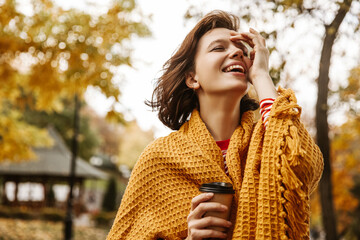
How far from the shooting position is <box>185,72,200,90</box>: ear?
6.66 feet

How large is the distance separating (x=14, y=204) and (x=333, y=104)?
23.0 meters

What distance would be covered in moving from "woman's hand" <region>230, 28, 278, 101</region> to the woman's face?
4 centimetres

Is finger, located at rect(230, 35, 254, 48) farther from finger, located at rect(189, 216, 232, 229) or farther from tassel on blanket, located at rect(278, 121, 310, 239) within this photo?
finger, located at rect(189, 216, 232, 229)

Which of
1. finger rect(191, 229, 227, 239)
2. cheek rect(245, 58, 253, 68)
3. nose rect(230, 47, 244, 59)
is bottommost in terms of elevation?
finger rect(191, 229, 227, 239)

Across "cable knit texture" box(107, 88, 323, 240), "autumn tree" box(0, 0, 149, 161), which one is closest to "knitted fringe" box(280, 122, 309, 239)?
"cable knit texture" box(107, 88, 323, 240)

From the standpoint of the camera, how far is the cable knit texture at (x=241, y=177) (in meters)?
1.52

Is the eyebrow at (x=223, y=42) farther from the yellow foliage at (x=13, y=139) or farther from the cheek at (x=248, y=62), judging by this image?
the yellow foliage at (x=13, y=139)

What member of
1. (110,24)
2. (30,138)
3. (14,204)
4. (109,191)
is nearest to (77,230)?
(109,191)

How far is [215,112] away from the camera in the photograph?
1953 millimetres

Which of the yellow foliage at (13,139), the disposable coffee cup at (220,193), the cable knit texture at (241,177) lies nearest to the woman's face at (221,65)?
the cable knit texture at (241,177)

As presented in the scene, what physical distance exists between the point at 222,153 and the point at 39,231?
1672 centimetres

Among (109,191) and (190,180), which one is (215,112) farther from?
(109,191)

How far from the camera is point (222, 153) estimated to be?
6.15ft

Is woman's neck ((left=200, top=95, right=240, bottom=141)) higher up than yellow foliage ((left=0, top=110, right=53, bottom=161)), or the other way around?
yellow foliage ((left=0, top=110, right=53, bottom=161))
